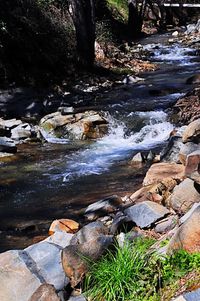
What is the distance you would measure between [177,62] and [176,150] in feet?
38.9

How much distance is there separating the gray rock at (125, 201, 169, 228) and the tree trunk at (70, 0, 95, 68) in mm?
11380

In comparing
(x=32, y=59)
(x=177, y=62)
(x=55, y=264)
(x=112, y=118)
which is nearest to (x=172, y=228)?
(x=55, y=264)

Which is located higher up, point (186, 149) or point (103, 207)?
point (186, 149)

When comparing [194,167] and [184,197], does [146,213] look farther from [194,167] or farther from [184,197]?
[194,167]

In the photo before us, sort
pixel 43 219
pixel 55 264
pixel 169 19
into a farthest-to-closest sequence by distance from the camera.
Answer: pixel 169 19 → pixel 43 219 → pixel 55 264

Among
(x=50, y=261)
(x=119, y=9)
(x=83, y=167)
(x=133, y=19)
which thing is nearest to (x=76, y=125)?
(x=83, y=167)

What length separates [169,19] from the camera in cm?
3516

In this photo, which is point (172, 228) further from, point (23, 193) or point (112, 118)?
point (112, 118)

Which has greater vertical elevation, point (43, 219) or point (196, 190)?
point (196, 190)

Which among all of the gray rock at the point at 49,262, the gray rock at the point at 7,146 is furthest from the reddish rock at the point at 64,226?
the gray rock at the point at 7,146

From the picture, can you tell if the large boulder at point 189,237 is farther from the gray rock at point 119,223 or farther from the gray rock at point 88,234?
the gray rock at point 119,223

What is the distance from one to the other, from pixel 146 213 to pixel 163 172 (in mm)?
1940

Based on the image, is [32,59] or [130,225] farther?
[32,59]

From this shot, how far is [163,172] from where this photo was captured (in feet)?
24.3
